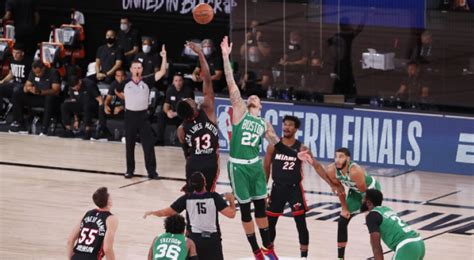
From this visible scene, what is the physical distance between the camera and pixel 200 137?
16.6m

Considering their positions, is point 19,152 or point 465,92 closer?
point 465,92

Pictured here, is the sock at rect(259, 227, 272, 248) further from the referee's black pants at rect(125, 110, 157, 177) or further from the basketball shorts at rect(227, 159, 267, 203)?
Answer: the referee's black pants at rect(125, 110, 157, 177)

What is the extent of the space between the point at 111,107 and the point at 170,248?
1266cm

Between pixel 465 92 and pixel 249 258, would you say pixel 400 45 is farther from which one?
pixel 249 258

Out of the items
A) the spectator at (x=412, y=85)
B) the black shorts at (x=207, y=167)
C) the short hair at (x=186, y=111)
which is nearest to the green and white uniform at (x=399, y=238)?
the black shorts at (x=207, y=167)

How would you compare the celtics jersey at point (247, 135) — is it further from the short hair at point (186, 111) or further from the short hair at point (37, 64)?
the short hair at point (37, 64)

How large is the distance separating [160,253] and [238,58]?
12073 mm

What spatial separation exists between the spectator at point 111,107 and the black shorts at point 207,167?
753cm

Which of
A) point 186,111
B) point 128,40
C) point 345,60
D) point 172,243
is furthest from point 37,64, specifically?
point 172,243

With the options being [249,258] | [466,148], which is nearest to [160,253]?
[249,258]

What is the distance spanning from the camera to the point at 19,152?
24.8 m

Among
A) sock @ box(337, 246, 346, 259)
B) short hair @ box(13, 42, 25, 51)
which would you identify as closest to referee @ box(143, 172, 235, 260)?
sock @ box(337, 246, 346, 259)

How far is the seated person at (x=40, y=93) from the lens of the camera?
26.2 meters

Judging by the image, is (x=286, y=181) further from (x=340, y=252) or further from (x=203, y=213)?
(x=203, y=213)
